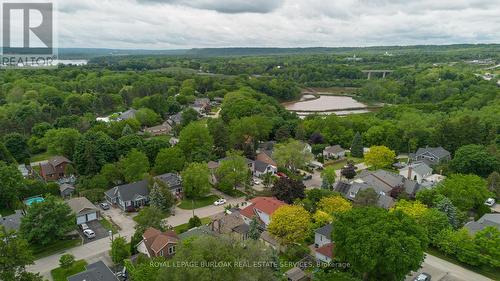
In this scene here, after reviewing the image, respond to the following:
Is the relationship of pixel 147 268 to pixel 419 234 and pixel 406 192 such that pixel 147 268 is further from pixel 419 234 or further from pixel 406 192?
pixel 406 192

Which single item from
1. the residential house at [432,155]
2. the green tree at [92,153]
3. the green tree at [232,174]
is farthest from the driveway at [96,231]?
the residential house at [432,155]

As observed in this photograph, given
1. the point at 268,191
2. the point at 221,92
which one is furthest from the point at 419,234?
the point at 221,92

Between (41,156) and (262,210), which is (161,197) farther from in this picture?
(41,156)

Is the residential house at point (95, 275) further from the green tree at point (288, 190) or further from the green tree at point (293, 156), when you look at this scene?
the green tree at point (293, 156)

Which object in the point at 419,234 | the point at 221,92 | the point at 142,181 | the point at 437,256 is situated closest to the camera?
the point at 419,234

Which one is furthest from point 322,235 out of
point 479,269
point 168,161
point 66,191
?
point 66,191
